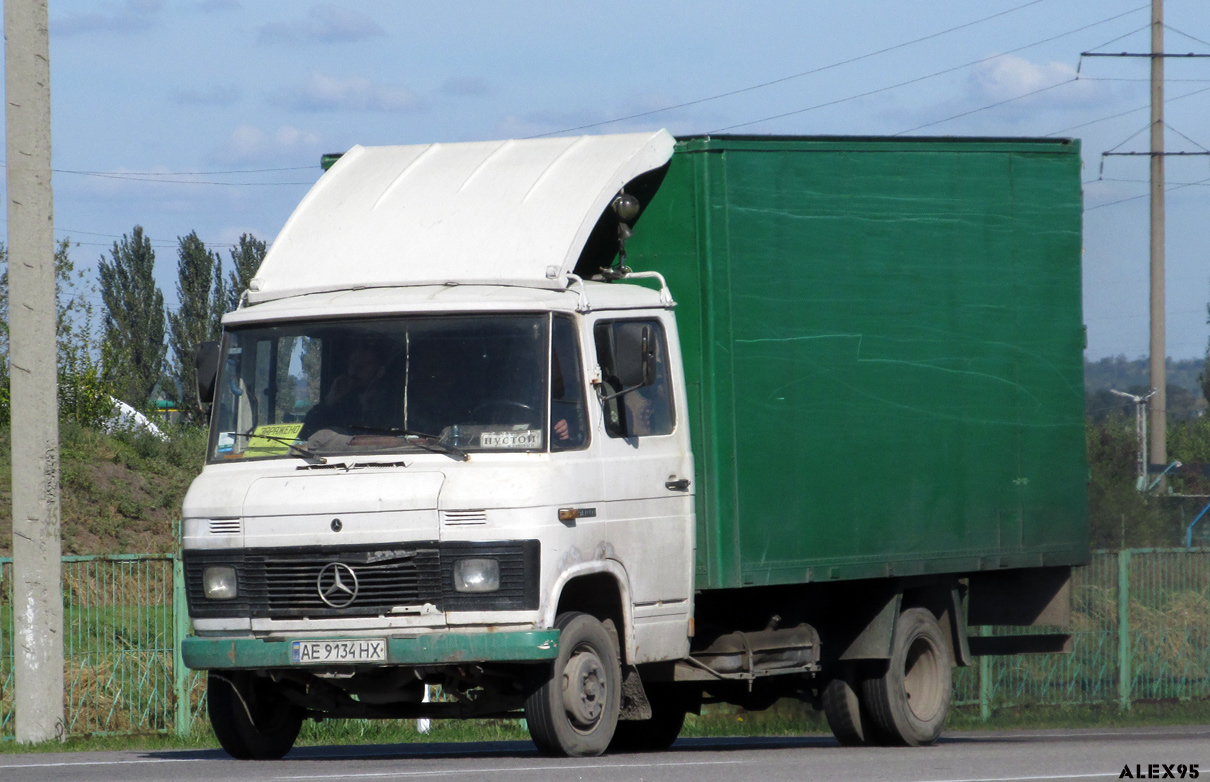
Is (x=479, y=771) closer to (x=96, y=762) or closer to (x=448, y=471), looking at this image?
(x=448, y=471)

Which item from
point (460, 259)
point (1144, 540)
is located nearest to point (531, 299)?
point (460, 259)

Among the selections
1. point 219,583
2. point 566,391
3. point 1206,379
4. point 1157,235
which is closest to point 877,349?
point 566,391

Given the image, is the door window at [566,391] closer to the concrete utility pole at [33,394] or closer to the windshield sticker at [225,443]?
the windshield sticker at [225,443]

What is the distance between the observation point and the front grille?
346 inches

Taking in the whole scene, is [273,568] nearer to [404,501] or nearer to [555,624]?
[404,501]

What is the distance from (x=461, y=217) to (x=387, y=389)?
4.08 ft

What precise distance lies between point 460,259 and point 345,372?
944mm

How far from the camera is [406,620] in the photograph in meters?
8.87

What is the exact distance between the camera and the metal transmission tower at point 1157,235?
3503cm

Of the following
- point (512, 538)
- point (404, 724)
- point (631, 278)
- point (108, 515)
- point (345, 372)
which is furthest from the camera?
point (108, 515)

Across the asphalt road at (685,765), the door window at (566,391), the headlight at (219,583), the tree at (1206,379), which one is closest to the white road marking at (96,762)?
the asphalt road at (685,765)

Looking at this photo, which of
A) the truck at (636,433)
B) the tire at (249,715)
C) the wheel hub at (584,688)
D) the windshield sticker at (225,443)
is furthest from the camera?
the tire at (249,715)

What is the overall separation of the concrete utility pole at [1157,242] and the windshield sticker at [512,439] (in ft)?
93.6

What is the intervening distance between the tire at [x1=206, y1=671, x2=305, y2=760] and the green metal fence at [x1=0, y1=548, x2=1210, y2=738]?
15.1ft
